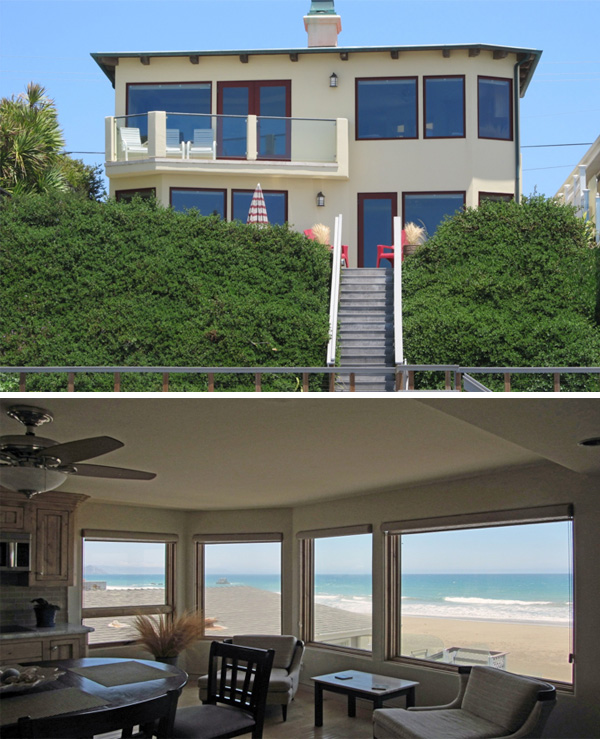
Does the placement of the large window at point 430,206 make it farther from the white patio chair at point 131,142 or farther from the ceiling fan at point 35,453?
the ceiling fan at point 35,453

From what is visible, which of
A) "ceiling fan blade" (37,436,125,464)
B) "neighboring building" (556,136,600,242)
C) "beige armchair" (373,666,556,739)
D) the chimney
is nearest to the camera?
"ceiling fan blade" (37,436,125,464)

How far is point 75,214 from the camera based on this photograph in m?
12.6

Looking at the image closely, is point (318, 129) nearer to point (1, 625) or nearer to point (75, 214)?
point (75, 214)

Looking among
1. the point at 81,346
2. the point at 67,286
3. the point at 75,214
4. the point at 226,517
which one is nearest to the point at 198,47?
the point at 75,214

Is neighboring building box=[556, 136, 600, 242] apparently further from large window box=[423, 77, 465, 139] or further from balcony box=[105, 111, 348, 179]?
balcony box=[105, 111, 348, 179]

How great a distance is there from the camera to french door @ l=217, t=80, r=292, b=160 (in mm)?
13242

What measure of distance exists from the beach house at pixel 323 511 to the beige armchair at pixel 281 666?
0.22 metres

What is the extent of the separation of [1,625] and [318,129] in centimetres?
899

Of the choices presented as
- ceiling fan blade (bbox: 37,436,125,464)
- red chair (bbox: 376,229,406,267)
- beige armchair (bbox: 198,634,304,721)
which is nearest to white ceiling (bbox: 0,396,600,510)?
ceiling fan blade (bbox: 37,436,125,464)

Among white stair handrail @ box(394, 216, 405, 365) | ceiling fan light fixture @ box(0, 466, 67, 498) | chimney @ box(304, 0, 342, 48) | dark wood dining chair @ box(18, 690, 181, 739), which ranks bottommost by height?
dark wood dining chair @ box(18, 690, 181, 739)

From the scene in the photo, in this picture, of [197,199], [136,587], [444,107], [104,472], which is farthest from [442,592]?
[104,472]

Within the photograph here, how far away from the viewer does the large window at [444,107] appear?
45.2 ft

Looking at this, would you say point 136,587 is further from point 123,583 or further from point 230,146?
point 230,146

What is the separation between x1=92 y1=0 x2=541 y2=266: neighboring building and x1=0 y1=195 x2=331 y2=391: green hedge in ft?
3.68
